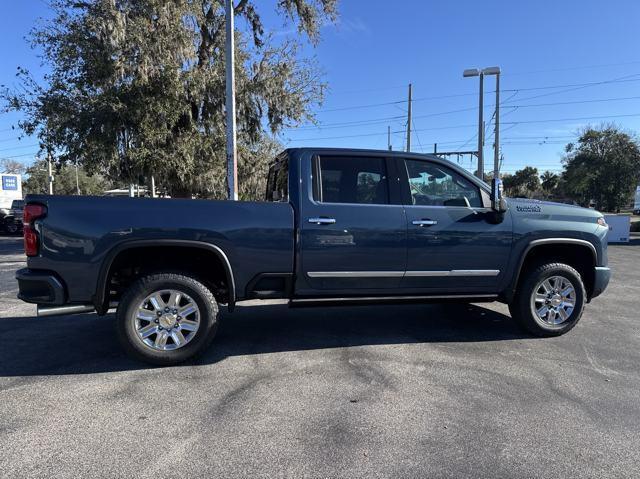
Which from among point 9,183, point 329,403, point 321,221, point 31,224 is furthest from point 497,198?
point 9,183

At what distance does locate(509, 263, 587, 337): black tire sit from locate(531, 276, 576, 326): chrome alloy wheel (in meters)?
0.03

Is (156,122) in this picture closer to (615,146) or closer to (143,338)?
(143,338)

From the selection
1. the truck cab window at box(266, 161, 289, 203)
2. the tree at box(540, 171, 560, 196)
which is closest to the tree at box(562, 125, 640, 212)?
the tree at box(540, 171, 560, 196)

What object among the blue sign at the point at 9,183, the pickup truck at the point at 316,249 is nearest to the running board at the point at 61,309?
the pickup truck at the point at 316,249

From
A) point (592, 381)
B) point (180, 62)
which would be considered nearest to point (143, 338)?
point (592, 381)

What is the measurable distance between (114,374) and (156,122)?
1048 centimetres

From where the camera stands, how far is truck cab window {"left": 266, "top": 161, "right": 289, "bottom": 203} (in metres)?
5.12

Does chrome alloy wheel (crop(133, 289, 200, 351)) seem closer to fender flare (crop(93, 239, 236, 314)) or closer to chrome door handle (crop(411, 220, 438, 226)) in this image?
fender flare (crop(93, 239, 236, 314))

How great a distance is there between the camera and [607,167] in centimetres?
4162

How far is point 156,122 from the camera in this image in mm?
13484

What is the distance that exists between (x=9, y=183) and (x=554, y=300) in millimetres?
41676

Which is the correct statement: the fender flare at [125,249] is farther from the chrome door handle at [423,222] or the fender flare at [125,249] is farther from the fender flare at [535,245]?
the fender flare at [535,245]

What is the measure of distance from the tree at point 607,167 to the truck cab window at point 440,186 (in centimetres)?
4277

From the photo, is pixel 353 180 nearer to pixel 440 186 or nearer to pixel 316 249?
pixel 316 249
